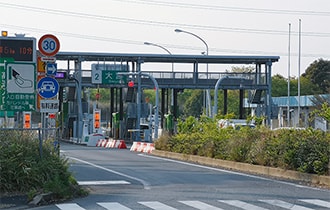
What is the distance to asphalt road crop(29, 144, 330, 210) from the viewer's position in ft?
47.6

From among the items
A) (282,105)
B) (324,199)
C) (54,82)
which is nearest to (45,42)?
(54,82)

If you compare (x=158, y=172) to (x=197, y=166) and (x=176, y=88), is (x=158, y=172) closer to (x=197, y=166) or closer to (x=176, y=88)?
(x=197, y=166)

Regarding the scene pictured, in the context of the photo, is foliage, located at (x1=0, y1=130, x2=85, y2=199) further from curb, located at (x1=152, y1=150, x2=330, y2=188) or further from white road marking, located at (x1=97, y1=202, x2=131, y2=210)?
curb, located at (x1=152, y1=150, x2=330, y2=188)

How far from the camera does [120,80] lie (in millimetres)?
53156

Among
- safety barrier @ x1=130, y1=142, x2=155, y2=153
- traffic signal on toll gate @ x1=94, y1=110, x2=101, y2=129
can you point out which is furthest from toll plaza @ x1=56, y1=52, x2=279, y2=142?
safety barrier @ x1=130, y1=142, x2=155, y2=153

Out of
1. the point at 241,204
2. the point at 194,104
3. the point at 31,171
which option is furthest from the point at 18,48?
the point at 194,104

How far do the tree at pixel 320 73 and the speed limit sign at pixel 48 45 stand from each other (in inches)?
2953

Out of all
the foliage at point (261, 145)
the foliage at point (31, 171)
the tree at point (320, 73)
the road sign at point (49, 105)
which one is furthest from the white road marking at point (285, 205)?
the tree at point (320, 73)

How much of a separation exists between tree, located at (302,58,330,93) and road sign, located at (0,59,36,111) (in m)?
72.8

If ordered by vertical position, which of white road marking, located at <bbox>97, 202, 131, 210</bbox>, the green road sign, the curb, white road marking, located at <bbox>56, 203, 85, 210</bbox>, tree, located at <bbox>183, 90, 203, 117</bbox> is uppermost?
the green road sign

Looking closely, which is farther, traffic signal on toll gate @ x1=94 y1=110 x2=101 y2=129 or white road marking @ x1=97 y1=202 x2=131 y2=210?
traffic signal on toll gate @ x1=94 y1=110 x2=101 y2=129

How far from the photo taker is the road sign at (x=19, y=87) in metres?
20.0

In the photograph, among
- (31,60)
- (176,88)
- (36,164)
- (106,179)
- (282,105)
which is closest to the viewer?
(36,164)

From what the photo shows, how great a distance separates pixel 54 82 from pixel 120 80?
1378 inches
